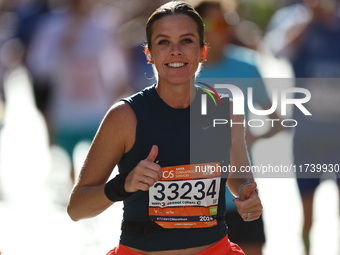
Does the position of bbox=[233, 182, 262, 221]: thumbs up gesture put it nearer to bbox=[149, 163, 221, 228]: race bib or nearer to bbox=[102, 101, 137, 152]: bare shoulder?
bbox=[149, 163, 221, 228]: race bib

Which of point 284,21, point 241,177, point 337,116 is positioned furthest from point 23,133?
point 241,177

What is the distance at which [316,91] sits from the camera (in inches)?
250

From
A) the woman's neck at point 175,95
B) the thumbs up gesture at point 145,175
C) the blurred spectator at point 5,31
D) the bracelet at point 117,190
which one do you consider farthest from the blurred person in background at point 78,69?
the thumbs up gesture at point 145,175

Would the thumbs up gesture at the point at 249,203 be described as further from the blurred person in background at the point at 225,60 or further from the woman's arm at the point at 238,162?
the blurred person in background at the point at 225,60

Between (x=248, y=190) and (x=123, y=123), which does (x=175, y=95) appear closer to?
(x=123, y=123)

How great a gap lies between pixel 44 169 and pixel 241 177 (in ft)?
19.4

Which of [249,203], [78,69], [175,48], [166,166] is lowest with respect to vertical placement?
[249,203]

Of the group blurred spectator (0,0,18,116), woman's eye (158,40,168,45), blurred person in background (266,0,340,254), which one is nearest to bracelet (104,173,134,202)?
woman's eye (158,40,168,45)

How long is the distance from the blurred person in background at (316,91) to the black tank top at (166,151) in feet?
7.97

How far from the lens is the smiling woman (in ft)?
12.5

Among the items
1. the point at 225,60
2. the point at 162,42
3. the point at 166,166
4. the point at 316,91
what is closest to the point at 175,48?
the point at 162,42

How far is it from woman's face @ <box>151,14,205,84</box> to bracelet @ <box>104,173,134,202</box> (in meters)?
0.64

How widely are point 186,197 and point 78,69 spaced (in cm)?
451

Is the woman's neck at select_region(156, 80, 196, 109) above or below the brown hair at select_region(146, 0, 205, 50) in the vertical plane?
below
